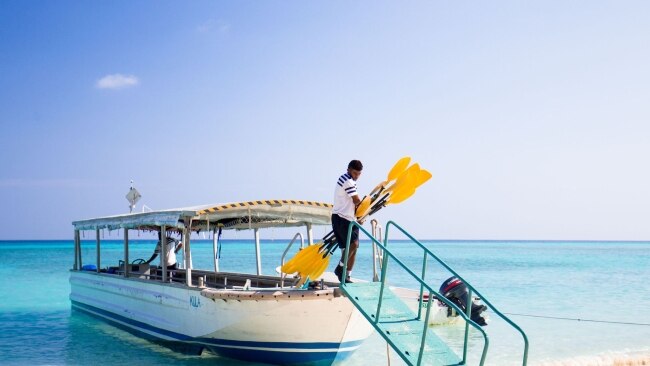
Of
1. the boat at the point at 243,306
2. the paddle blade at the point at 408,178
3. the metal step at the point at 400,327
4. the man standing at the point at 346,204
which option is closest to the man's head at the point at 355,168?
the man standing at the point at 346,204

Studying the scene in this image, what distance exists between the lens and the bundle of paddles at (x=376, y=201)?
8.01 metres

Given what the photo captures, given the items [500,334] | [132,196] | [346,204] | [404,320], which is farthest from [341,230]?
[132,196]

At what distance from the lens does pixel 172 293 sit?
10.8 metres

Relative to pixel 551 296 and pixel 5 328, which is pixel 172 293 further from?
pixel 551 296

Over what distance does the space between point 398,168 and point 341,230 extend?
1.15 metres

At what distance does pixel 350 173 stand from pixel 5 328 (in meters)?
12.1

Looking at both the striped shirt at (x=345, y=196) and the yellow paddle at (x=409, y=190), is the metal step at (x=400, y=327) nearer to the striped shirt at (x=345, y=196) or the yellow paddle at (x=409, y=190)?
the striped shirt at (x=345, y=196)

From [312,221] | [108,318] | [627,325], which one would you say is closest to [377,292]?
[312,221]

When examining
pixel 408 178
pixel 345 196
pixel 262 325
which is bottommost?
pixel 262 325

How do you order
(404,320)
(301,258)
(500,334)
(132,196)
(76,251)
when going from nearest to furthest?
1. (404,320)
2. (301,258)
3. (500,334)
4. (132,196)
5. (76,251)

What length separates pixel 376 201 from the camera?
811cm

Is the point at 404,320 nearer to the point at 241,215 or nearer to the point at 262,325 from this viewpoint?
the point at 262,325

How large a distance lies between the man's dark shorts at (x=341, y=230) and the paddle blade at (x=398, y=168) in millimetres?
843

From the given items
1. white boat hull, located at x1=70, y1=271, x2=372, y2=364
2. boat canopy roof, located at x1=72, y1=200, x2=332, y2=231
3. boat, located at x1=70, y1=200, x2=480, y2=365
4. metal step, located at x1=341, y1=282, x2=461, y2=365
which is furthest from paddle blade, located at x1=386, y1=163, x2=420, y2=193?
boat canopy roof, located at x1=72, y1=200, x2=332, y2=231
